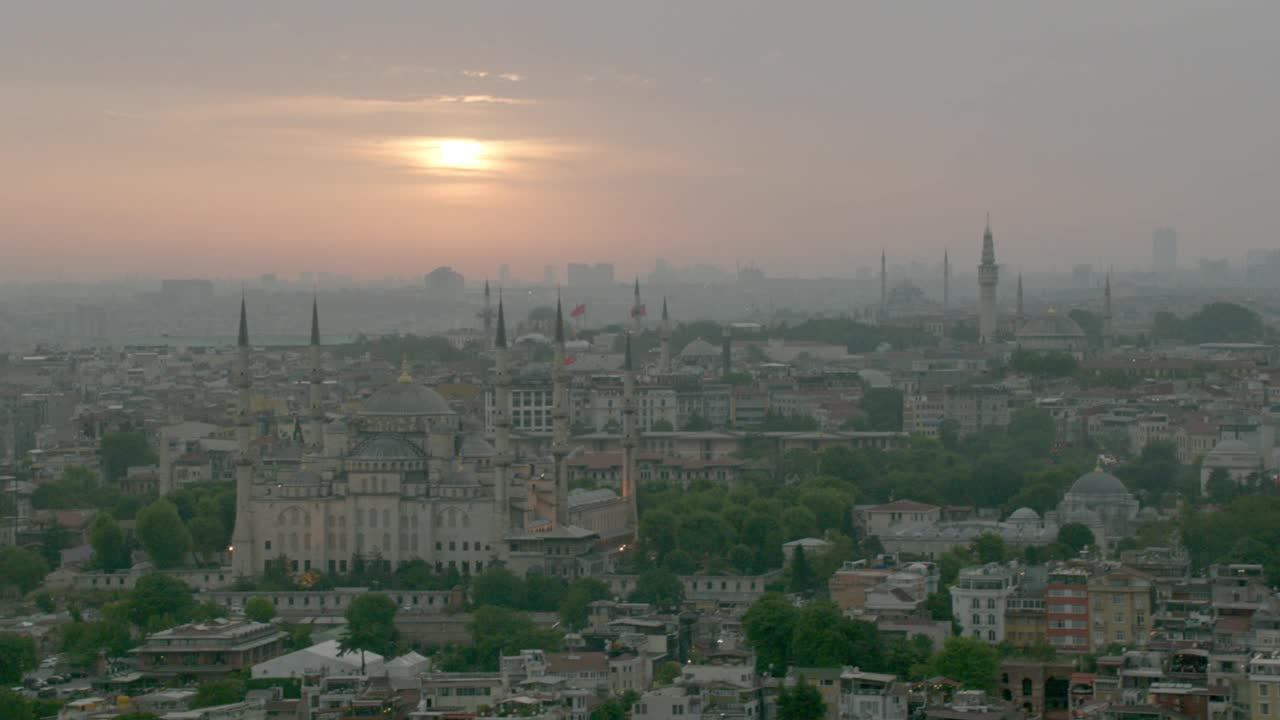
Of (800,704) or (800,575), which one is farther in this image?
(800,575)

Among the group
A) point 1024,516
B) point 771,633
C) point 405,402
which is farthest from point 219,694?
point 1024,516

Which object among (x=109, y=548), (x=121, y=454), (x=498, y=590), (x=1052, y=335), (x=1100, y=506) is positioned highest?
(x=1052, y=335)

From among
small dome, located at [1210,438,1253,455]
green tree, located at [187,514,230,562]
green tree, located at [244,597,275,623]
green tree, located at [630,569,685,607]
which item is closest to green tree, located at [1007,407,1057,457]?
small dome, located at [1210,438,1253,455]

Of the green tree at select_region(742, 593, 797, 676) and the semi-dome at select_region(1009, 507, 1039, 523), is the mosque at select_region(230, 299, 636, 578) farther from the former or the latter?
the green tree at select_region(742, 593, 797, 676)

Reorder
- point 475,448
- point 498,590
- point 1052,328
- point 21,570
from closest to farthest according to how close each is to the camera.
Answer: point 498,590 < point 21,570 < point 475,448 < point 1052,328

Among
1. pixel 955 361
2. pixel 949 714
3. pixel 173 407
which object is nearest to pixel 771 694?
pixel 949 714

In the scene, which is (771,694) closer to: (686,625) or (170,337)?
(686,625)

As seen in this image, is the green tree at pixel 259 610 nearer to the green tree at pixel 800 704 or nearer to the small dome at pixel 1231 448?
the green tree at pixel 800 704

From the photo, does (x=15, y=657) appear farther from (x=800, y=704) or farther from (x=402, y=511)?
(x=402, y=511)
